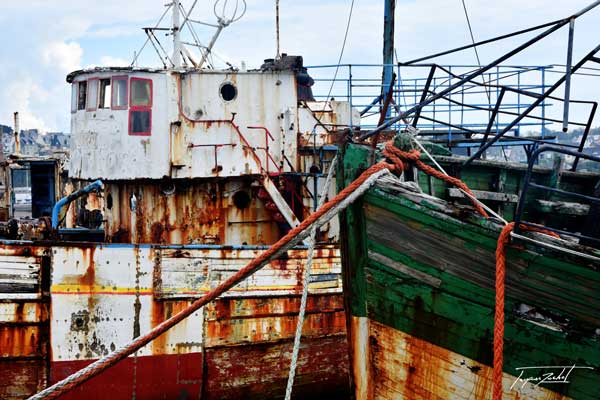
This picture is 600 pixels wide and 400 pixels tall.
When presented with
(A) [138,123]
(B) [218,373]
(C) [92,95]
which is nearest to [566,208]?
(B) [218,373]

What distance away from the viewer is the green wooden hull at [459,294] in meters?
4.76

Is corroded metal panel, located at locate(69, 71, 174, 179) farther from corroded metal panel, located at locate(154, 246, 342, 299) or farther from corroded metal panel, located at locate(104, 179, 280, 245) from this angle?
corroded metal panel, located at locate(154, 246, 342, 299)

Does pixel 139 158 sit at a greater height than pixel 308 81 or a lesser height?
lesser

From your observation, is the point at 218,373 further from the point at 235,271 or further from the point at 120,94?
the point at 120,94

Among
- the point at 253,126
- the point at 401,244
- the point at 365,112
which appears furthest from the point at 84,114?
the point at 401,244

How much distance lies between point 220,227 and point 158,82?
8.64ft

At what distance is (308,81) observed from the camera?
11898mm

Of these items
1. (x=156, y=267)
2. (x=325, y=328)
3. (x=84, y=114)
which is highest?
(x=84, y=114)

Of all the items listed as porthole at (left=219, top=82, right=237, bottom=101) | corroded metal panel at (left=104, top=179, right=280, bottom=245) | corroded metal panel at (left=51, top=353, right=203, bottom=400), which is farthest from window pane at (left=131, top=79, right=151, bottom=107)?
corroded metal panel at (left=51, top=353, right=203, bottom=400)

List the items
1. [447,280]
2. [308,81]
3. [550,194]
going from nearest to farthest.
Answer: [447,280] < [550,194] < [308,81]

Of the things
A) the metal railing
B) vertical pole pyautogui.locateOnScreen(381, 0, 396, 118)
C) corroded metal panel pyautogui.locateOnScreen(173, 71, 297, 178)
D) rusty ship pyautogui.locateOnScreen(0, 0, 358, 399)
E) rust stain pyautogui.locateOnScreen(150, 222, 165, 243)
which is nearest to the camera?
the metal railing

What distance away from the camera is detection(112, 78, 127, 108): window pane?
34.2ft

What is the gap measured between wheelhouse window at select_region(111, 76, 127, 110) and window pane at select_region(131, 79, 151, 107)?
0.43ft

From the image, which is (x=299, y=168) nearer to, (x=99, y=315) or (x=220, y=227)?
(x=220, y=227)
